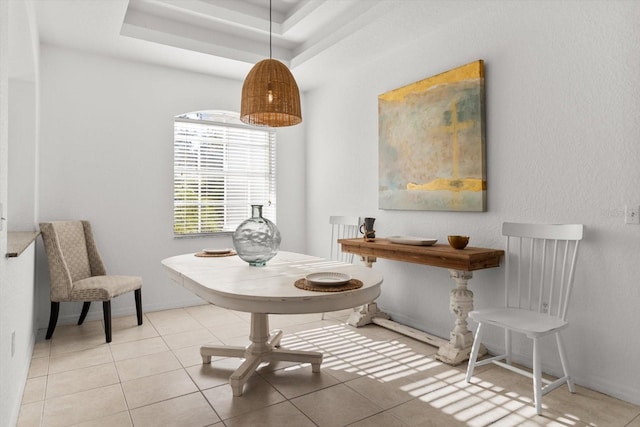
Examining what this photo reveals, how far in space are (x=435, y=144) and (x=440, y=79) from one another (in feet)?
1.73

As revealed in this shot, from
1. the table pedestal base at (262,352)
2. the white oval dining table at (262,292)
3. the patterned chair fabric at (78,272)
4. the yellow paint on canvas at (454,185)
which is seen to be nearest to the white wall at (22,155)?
the patterned chair fabric at (78,272)

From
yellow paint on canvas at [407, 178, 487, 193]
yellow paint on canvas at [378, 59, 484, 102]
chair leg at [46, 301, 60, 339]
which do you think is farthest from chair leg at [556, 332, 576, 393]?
chair leg at [46, 301, 60, 339]

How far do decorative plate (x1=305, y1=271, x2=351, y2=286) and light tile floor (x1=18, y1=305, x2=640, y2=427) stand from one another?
0.76 metres

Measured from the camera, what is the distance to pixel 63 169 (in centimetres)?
368

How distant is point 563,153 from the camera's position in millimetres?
2508

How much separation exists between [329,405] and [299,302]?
0.88 meters

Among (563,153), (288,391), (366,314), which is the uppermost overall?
(563,153)

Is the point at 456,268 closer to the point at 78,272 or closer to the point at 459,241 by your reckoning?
the point at 459,241

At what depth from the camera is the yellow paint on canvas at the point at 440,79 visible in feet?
9.64

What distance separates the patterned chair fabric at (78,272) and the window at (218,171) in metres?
0.88

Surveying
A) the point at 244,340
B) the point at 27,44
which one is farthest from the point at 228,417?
the point at 27,44

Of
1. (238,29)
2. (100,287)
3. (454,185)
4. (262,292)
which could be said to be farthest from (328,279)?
(238,29)

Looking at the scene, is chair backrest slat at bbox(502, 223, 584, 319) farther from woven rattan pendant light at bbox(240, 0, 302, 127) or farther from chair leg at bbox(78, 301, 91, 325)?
chair leg at bbox(78, 301, 91, 325)

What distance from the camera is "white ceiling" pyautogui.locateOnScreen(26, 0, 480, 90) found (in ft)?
10.0
